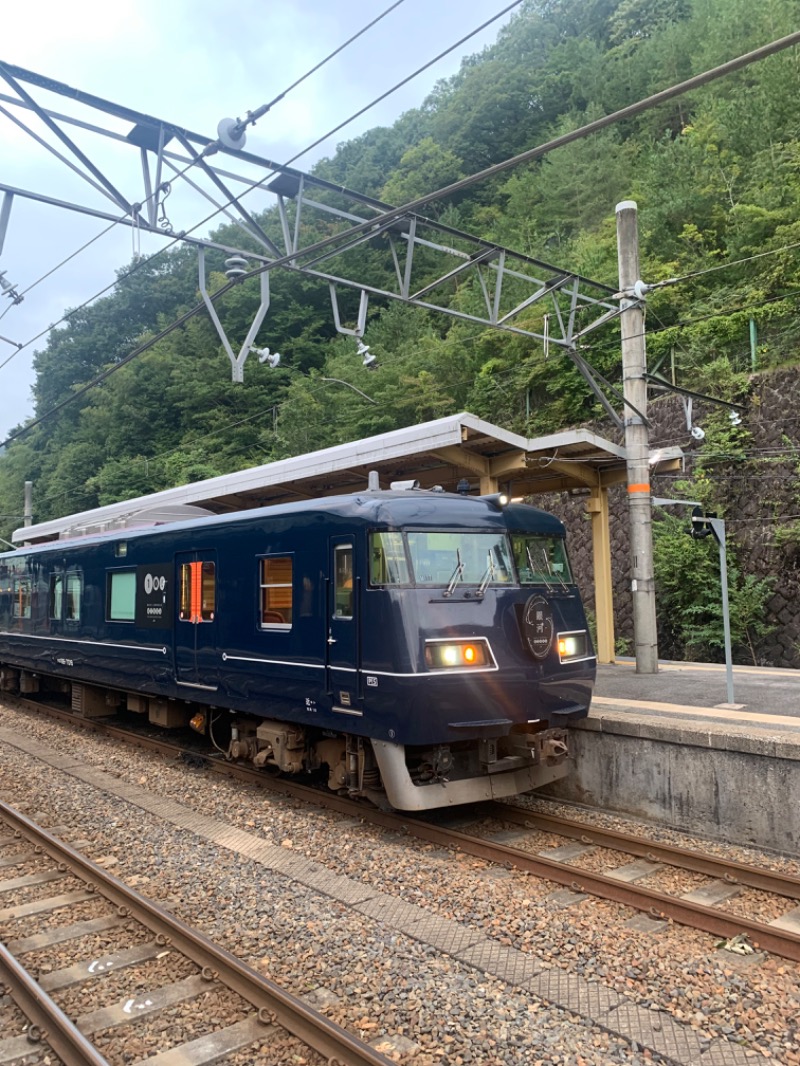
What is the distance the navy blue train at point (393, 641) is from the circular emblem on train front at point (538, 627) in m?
0.02

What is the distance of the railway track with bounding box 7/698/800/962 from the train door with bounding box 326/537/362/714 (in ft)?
4.33

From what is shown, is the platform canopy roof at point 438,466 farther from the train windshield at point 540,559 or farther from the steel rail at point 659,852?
the steel rail at point 659,852

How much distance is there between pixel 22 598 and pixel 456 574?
11132mm

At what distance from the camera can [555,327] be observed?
23.2 m

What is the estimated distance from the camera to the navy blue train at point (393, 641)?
6816 mm

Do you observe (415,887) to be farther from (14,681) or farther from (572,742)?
(14,681)

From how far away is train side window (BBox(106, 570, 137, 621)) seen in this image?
11.0 meters

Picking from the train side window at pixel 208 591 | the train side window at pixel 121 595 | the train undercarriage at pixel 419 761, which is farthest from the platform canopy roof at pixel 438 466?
the train undercarriage at pixel 419 761

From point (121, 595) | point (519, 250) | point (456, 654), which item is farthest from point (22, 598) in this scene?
point (519, 250)

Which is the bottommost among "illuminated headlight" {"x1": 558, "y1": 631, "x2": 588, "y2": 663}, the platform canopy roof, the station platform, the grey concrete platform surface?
the grey concrete platform surface

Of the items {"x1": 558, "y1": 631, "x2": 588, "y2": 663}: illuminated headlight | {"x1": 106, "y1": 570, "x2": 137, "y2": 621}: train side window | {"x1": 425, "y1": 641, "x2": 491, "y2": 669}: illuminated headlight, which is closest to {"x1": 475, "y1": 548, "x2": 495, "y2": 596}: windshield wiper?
{"x1": 425, "y1": 641, "x2": 491, "y2": 669}: illuminated headlight

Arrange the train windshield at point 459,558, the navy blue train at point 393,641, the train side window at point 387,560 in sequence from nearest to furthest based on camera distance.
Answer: the navy blue train at point 393,641, the train side window at point 387,560, the train windshield at point 459,558

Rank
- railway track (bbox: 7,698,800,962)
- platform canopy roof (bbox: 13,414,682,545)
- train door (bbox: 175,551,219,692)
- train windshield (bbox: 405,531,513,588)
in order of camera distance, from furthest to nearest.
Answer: platform canopy roof (bbox: 13,414,682,545), train door (bbox: 175,551,219,692), train windshield (bbox: 405,531,513,588), railway track (bbox: 7,698,800,962)

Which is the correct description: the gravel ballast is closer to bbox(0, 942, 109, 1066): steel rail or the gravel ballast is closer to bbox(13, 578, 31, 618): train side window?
bbox(0, 942, 109, 1066): steel rail
